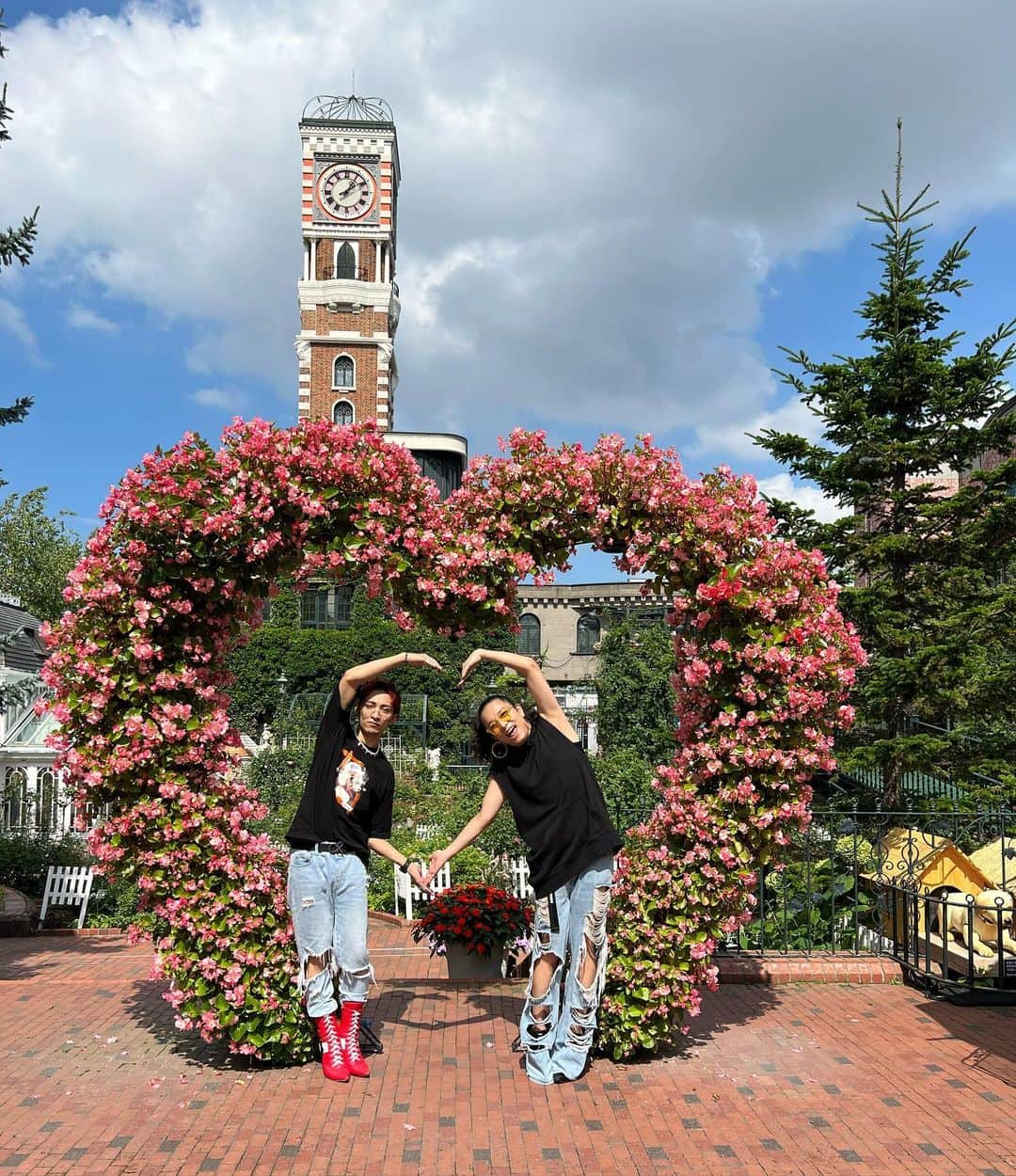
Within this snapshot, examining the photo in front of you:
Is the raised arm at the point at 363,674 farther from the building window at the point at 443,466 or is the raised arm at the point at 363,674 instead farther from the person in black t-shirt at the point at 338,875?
the building window at the point at 443,466

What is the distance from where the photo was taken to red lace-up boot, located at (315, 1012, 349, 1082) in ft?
17.6

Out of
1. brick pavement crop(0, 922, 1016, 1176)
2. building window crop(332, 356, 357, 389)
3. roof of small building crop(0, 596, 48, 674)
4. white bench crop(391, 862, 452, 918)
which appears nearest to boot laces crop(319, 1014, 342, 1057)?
brick pavement crop(0, 922, 1016, 1176)

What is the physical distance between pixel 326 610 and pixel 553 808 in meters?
31.9

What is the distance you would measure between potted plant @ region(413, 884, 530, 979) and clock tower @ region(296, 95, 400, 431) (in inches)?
1461

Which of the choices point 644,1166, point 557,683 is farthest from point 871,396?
point 557,683

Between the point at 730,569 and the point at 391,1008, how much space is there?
368 cm

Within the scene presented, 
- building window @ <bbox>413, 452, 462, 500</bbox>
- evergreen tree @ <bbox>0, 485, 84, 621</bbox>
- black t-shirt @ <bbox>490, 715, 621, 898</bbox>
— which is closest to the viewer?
black t-shirt @ <bbox>490, 715, 621, 898</bbox>

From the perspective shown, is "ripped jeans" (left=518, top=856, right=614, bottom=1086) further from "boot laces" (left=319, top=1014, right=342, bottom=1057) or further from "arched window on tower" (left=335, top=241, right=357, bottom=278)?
"arched window on tower" (left=335, top=241, right=357, bottom=278)

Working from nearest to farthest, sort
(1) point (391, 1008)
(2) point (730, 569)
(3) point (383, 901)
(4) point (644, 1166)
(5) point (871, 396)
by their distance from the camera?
(4) point (644, 1166)
(2) point (730, 569)
(1) point (391, 1008)
(3) point (383, 901)
(5) point (871, 396)

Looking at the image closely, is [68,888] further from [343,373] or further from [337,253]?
[337,253]

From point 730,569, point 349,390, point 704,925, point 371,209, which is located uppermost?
point 371,209

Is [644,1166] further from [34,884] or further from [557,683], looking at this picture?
[557,683]

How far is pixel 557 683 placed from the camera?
44.8 metres

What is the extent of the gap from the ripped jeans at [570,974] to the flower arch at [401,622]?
1.11 ft
